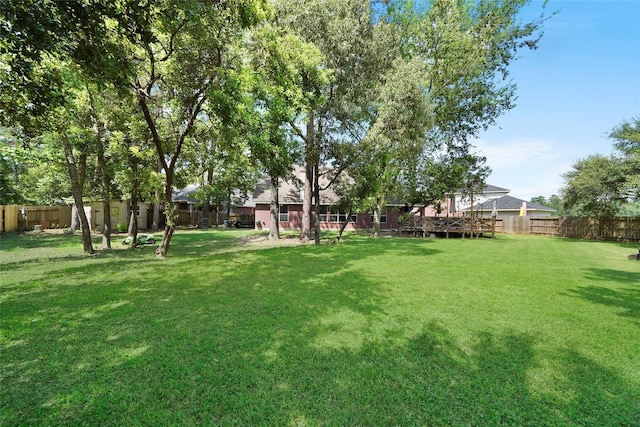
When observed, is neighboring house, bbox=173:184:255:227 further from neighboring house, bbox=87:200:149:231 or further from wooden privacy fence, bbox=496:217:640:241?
wooden privacy fence, bbox=496:217:640:241

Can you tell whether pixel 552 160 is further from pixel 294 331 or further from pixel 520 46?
pixel 294 331

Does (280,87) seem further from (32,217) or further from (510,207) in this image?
(510,207)

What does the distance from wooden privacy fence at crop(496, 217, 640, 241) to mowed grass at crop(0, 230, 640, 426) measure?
19.7 m

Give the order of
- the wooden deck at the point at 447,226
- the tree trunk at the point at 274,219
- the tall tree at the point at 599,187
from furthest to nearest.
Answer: the wooden deck at the point at 447,226 → the tall tree at the point at 599,187 → the tree trunk at the point at 274,219

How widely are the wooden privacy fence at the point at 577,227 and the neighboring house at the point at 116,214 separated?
1269 inches

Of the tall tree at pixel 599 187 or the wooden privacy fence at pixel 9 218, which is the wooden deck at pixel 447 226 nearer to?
the tall tree at pixel 599 187

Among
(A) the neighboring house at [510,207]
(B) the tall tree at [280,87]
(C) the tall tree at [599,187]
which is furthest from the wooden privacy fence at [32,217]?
(A) the neighboring house at [510,207]

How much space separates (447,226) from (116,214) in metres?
23.7

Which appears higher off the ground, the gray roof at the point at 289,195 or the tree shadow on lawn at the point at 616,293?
the gray roof at the point at 289,195

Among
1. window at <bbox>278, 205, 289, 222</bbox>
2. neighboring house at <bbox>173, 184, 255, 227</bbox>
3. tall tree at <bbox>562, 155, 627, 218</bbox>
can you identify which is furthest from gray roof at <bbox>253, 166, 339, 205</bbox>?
tall tree at <bbox>562, 155, 627, 218</bbox>

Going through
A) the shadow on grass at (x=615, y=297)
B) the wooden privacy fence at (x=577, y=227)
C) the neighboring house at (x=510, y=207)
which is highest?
the neighboring house at (x=510, y=207)

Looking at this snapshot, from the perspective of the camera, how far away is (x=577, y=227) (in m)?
22.3

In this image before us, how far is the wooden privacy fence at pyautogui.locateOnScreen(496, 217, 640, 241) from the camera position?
20.1m

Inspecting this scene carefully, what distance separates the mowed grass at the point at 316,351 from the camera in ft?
8.28
